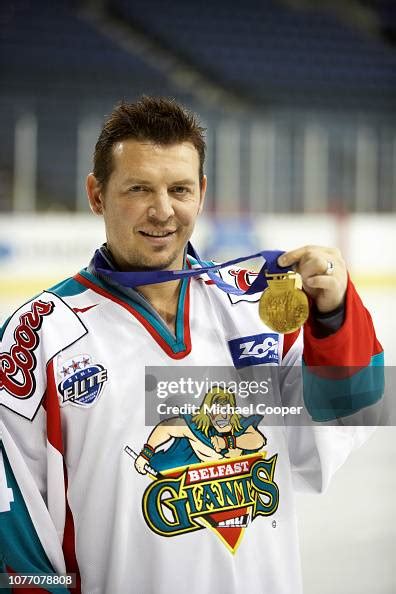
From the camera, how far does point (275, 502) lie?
1.02m

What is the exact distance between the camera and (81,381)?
0.96 metres

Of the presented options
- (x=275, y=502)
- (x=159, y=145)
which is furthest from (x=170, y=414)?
(x=159, y=145)

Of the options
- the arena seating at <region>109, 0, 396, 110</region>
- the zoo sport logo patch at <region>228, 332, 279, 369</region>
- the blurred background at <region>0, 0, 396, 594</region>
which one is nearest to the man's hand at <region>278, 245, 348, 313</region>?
the zoo sport logo patch at <region>228, 332, 279, 369</region>

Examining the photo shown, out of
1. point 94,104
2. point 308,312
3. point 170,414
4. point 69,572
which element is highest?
point 94,104

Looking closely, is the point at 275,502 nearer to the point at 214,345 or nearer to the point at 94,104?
the point at 214,345

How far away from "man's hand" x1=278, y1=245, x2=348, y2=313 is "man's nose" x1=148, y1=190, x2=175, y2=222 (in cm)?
15

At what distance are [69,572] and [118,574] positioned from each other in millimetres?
63

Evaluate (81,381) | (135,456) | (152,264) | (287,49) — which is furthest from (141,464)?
(287,49)

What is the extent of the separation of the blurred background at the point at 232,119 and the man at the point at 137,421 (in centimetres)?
159

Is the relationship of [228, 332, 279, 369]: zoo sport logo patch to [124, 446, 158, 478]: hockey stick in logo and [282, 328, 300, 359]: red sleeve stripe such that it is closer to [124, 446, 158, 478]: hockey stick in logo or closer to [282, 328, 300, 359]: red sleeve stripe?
[282, 328, 300, 359]: red sleeve stripe

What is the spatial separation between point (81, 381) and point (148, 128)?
0.29m

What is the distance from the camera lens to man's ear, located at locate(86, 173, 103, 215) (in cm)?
104

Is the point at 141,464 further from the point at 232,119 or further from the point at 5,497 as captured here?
the point at 232,119

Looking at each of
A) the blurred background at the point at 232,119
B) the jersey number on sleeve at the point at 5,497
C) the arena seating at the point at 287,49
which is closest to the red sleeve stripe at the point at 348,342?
the jersey number on sleeve at the point at 5,497
